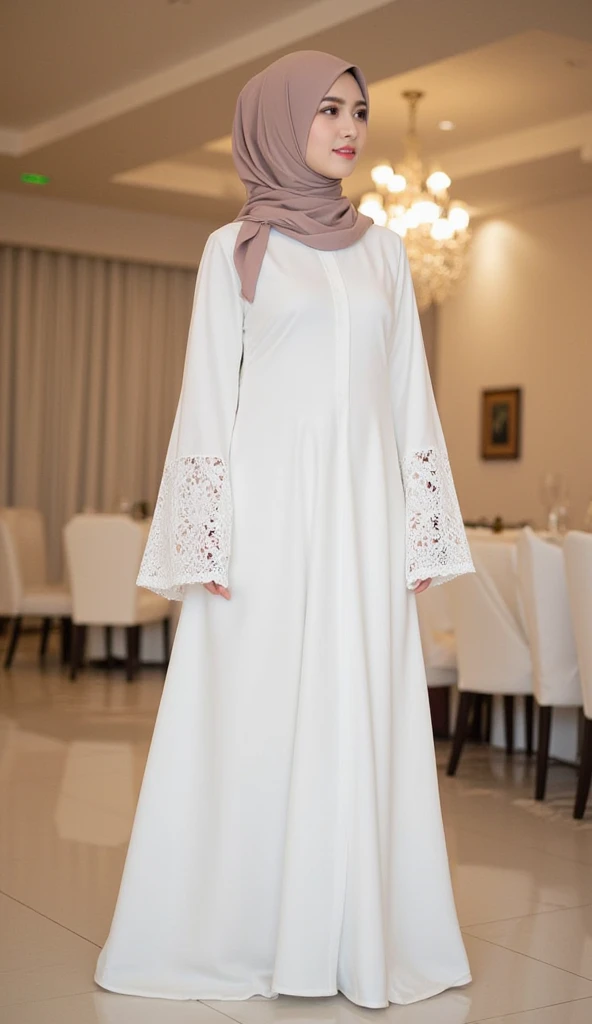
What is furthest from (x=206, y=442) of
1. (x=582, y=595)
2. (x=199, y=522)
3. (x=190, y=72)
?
(x=190, y=72)

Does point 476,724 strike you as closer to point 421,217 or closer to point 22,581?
point 421,217

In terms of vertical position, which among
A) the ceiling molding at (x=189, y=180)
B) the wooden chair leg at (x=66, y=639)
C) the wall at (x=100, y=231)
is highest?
the ceiling molding at (x=189, y=180)

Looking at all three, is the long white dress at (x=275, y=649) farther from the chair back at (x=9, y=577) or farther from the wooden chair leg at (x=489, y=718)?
the chair back at (x=9, y=577)

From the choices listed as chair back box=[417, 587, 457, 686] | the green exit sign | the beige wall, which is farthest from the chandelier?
the green exit sign

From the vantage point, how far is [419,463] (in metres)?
2.58

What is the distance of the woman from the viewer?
243 centimetres

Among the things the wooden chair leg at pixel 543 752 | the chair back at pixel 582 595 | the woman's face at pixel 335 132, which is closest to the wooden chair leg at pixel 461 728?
the wooden chair leg at pixel 543 752

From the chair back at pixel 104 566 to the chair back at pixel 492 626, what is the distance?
8.81 feet

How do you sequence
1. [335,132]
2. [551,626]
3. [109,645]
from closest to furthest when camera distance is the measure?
[335,132] < [551,626] < [109,645]

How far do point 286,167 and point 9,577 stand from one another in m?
5.33

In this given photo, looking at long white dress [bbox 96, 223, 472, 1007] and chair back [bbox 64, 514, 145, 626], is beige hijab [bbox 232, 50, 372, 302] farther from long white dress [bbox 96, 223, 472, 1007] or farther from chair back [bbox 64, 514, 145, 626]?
chair back [bbox 64, 514, 145, 626]

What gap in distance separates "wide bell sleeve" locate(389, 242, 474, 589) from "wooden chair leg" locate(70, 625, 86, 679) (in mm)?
4866

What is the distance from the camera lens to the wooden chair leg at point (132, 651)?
7211 mm

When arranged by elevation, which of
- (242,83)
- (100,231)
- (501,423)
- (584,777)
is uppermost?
(242,83)
